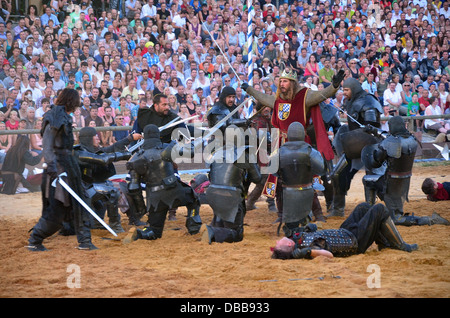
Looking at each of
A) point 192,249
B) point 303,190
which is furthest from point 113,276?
point 303,190

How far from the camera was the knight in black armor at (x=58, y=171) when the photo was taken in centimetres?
726

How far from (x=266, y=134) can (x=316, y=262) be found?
12.5ft

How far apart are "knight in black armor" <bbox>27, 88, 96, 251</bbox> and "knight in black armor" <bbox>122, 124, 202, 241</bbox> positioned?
0.84 meters

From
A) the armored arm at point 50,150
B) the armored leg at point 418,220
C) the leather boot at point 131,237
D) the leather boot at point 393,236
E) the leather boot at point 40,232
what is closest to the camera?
the leather boot at point 393,236

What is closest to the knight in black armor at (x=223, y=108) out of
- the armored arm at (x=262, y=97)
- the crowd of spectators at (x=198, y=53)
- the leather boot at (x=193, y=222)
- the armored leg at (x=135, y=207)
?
the armored arm at (x=262, y=97)

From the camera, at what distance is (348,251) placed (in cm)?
680

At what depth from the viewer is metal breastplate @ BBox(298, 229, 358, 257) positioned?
6.73 m

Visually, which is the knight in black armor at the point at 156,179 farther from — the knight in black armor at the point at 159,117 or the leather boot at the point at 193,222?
the knight in black armor at the point at 159,117

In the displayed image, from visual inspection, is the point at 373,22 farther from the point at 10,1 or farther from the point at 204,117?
the point at 10,1

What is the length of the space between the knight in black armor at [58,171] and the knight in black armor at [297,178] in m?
2.31

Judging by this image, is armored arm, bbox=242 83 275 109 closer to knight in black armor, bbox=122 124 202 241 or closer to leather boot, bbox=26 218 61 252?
knight in black armor, bbox=122 124 202 241

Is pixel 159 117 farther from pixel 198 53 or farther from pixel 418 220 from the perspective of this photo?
pixel 198 53

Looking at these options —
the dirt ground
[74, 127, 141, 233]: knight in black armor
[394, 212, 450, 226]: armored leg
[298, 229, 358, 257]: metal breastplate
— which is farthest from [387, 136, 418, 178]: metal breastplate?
[74, 127, 141, 233]: knight in black armor

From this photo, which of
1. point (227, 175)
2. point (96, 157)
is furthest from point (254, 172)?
point (96, 157)
